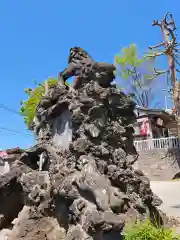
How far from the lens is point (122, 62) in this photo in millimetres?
28734

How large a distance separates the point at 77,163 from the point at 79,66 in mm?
2056

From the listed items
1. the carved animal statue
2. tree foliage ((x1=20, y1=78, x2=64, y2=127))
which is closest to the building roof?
tree foliage ((x1=20, y1=78, x2=64, y2=127))

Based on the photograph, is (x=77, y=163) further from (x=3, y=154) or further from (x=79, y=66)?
(x=3, y=154)

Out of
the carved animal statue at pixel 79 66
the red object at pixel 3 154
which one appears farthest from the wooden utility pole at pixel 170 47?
the red object at pixel 3 154

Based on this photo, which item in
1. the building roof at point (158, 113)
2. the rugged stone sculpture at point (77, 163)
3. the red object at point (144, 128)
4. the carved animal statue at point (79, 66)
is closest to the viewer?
the rugged stone sculpture at point (77, 163)

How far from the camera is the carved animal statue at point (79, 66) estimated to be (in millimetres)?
6809

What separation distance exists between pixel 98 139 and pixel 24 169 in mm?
1600

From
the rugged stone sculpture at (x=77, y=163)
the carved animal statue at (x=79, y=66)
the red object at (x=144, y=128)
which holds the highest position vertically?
the red object at (x=144, y=128)

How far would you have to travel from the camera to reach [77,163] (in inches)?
243

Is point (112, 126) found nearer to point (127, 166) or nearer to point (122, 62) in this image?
point (127, 166)

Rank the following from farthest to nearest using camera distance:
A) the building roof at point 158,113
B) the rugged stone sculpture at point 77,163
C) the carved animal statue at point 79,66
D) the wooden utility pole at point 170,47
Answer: the building roof at point 158,113
the wooden utility pole at point 170,47
the carved animal statue at point 79,66
the rugged stone sculpture at point 77,163

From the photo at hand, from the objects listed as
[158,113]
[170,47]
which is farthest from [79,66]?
[158,113]

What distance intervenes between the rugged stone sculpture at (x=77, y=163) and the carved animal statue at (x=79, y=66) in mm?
22

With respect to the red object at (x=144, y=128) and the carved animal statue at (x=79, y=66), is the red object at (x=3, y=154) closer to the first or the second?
the red object at (x=144, y=128)
